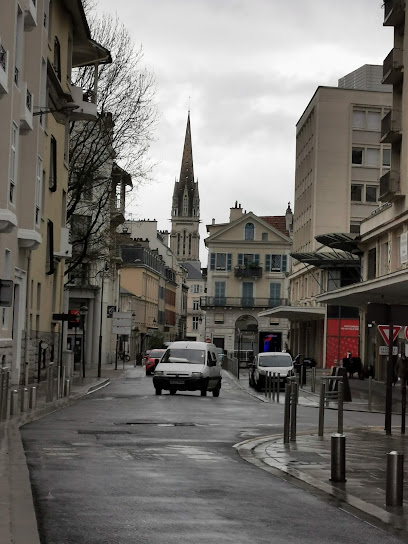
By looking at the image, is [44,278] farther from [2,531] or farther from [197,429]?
[2,531]

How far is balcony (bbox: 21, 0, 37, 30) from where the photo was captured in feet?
105

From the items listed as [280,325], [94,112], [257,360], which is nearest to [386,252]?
[257,360]

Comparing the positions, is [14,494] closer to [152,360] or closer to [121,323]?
[152,360]

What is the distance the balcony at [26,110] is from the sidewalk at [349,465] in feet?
A: 49.3

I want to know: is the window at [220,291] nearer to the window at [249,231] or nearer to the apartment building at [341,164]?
the window at [249,231]

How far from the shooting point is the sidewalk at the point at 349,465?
10.3 m

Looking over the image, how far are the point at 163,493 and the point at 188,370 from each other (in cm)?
2600

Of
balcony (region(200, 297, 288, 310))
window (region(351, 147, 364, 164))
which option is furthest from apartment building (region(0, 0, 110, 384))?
balcony (region(200, 297, 288, 310))

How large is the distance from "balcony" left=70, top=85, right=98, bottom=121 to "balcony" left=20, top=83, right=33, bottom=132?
920cm

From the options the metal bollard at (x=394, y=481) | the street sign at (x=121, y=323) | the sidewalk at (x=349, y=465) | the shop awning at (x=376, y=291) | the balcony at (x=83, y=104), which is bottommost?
the sidewalk at (x=349, y=465)

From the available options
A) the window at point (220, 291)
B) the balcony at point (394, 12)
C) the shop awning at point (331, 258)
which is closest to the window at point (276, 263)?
the window at point (220, 291)

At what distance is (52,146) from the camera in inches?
1727

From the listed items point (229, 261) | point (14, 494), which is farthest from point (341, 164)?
point (14, 494)

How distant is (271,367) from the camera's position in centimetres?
4681
